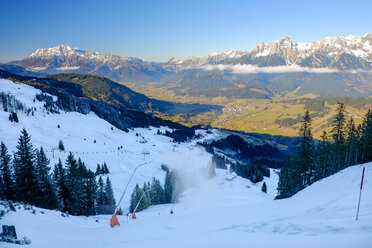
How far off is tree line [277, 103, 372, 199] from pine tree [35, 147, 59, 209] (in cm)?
4099

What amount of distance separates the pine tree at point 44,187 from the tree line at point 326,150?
4099 cm

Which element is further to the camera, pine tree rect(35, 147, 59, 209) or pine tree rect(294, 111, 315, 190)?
pine tree rect(294, 111, 315, 190)

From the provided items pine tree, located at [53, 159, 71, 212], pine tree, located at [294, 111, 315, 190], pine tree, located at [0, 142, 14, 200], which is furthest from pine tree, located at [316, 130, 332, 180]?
pine tree, located at [0, 142, 14, 200]

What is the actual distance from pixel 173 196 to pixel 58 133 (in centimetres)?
6293

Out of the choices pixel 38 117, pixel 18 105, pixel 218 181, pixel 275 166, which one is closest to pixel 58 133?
pixel 38 117

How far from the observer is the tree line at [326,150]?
1480 inches

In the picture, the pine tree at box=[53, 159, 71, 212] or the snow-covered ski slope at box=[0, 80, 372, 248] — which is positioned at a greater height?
the snow-covered ski slope at box=[0, 80, 372, 248]

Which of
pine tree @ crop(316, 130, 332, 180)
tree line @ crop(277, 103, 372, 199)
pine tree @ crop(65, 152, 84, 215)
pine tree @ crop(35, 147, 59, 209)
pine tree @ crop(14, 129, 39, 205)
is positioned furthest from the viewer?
pine tree @ crop(316, 130, 332, 180)

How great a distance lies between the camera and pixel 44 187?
3112 cm

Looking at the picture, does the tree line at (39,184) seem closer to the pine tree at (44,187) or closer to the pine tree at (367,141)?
the pine tree at (44,187)

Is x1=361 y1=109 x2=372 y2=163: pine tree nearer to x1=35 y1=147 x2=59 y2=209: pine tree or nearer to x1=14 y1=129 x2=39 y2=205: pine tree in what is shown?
x1=35 y1=147 x2=59 y2=209: pine tree

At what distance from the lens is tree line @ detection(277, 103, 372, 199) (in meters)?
37.6

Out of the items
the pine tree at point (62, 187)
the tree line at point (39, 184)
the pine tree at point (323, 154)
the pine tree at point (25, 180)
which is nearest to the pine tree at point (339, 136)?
the pine tree at point (323, 154)

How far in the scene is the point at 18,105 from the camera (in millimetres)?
92875
